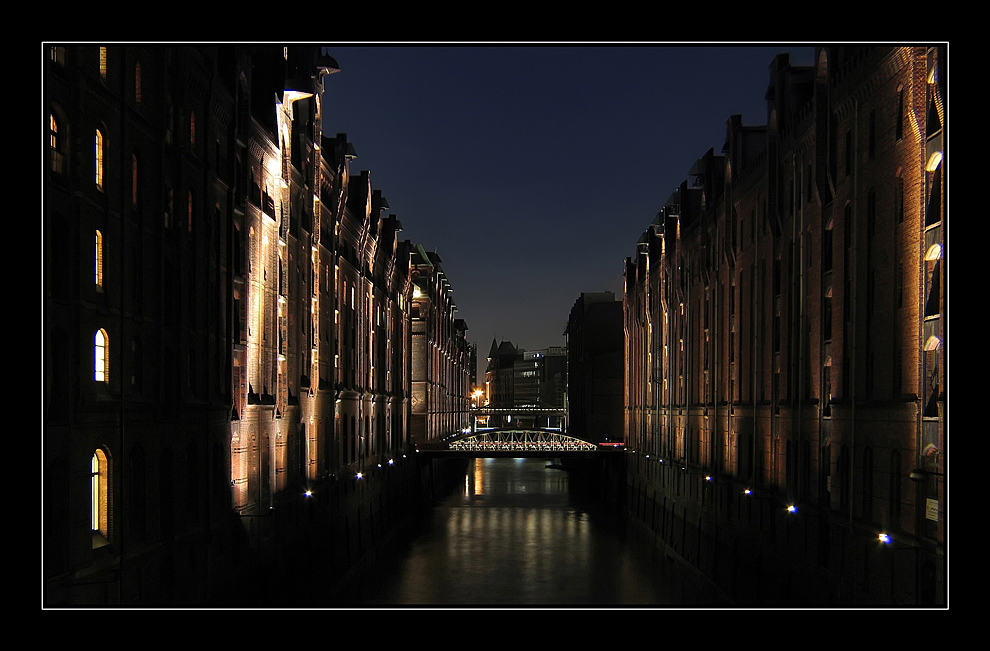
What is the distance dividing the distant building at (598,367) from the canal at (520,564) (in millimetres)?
16966

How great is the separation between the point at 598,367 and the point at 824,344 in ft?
227

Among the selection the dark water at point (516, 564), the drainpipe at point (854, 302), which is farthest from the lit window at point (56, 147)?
the drainpipe at point (854, 302)

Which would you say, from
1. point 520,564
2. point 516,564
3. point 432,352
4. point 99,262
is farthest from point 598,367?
point 99,262

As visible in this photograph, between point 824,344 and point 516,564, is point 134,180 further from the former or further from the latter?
point 516,564

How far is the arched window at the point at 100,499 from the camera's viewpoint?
21625mm

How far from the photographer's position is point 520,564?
53375 mm

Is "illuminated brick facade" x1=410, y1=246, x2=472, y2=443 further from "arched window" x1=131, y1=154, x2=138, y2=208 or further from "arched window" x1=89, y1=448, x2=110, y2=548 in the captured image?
"arched window" x1=89, y1=448, x2=110, y2=548

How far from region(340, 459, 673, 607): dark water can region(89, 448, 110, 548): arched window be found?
36.7ft

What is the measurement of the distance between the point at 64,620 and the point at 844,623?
11.4 m

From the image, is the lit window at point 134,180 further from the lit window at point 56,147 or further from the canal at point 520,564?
the canal at point 520,564

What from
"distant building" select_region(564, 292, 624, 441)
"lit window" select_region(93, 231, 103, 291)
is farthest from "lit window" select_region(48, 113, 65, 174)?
"distant building" select_region(564, 292, 624, 441)

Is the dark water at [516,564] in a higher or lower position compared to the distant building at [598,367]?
lower

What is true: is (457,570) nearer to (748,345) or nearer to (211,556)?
(748,345)

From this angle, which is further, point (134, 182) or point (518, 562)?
point (518, 562)
